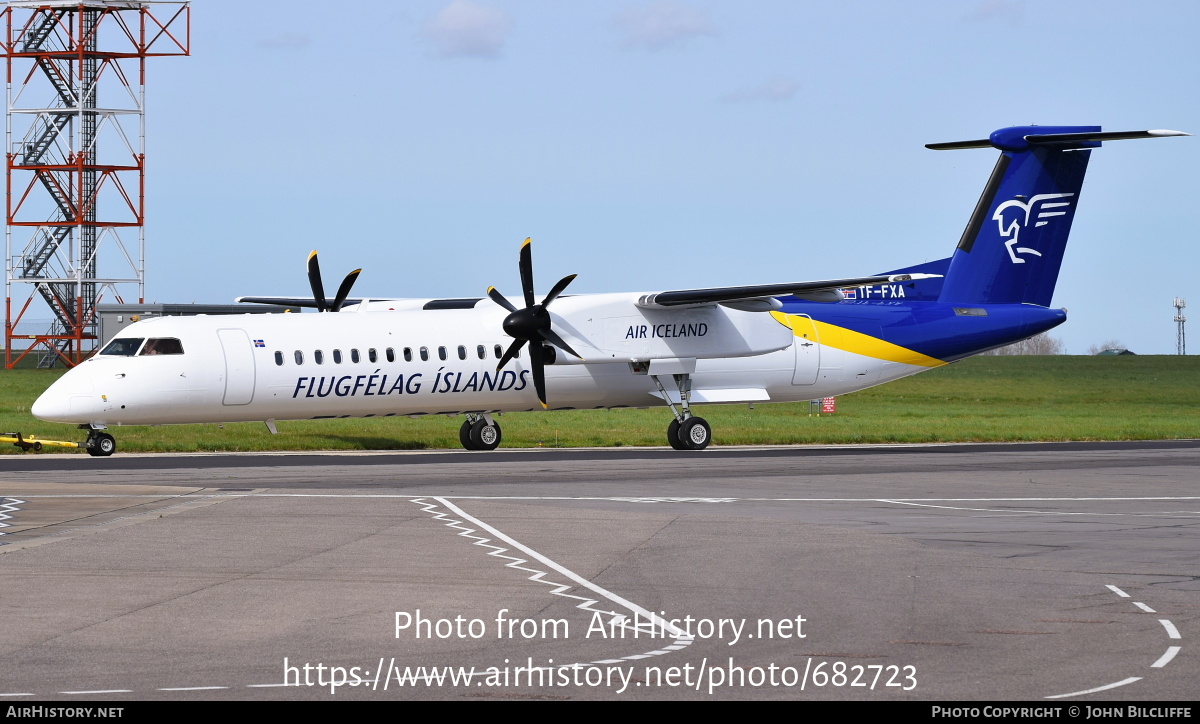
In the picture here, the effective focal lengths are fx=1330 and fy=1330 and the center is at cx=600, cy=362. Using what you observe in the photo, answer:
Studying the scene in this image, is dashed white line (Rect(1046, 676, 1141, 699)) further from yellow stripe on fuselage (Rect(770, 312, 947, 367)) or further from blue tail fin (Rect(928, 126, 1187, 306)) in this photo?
blue tail fin (Rect(928, 126, 1187, 306))

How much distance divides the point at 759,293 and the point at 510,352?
238 inches

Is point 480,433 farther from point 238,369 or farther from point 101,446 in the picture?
point 101,446

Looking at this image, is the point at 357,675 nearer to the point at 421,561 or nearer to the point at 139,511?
the point at 421,561

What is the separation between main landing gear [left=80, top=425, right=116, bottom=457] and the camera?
2917 cm

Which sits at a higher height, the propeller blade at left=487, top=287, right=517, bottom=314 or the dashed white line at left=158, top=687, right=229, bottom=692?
the propeller blade at left=487, top=287, right=517, bottom=314

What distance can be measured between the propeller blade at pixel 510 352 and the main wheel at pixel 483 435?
245 centimetres

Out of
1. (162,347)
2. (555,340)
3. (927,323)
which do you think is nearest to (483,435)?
(555,340)

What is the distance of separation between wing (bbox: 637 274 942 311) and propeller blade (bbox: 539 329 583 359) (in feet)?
7.53

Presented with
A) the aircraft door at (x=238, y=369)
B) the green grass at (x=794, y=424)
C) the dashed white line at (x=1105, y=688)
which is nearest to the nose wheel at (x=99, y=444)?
the aircraft door at (x=238, y=369)

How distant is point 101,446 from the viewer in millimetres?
29250

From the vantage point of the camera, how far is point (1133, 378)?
9306cm

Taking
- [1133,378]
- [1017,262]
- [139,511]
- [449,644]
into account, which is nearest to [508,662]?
[449,644]

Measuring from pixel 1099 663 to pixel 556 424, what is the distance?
3746 centimetres

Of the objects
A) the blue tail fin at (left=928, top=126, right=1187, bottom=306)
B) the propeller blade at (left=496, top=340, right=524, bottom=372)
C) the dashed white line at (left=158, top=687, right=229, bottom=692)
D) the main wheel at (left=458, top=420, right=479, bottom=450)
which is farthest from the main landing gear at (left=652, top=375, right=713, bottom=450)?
the dashed white line at (left=158, top=687, right=229, bottom=692)
